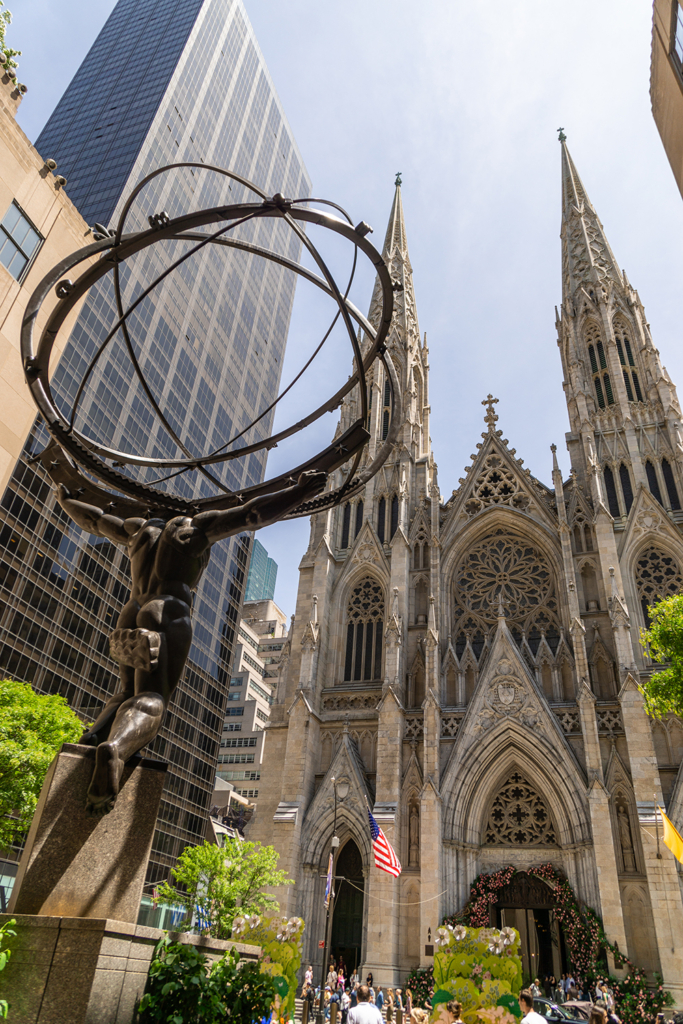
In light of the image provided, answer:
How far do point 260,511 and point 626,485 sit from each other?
93.5ft

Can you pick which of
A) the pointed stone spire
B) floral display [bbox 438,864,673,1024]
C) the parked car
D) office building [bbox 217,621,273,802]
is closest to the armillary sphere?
the parked car

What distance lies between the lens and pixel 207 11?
79.2 meters

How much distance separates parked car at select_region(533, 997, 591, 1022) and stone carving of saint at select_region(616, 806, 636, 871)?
24.4 feet

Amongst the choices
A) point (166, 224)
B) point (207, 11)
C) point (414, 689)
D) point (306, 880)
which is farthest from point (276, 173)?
point (166, 224)

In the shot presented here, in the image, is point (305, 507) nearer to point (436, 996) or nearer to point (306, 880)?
point (436, 996)

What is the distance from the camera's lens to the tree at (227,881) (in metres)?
24.2

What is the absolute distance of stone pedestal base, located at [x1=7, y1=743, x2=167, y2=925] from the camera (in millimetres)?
5902

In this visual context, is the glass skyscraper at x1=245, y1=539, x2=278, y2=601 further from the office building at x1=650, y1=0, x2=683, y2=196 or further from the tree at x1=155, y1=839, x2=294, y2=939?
the office building at x1=650, y1=0, x2=683, y2=196

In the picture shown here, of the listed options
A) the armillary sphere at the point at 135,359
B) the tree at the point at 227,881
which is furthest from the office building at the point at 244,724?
the armillary sphere at the point at 135,359

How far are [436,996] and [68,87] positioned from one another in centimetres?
9012

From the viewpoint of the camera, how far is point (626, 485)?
32.5 m

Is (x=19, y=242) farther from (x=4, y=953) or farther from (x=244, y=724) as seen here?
(x=244, y=724)

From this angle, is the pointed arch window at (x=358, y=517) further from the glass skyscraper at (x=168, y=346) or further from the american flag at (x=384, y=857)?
the glass skyscraper at (x=168, y=346)

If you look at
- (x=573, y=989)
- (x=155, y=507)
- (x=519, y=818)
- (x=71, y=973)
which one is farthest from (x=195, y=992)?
(x=519, y=818)
